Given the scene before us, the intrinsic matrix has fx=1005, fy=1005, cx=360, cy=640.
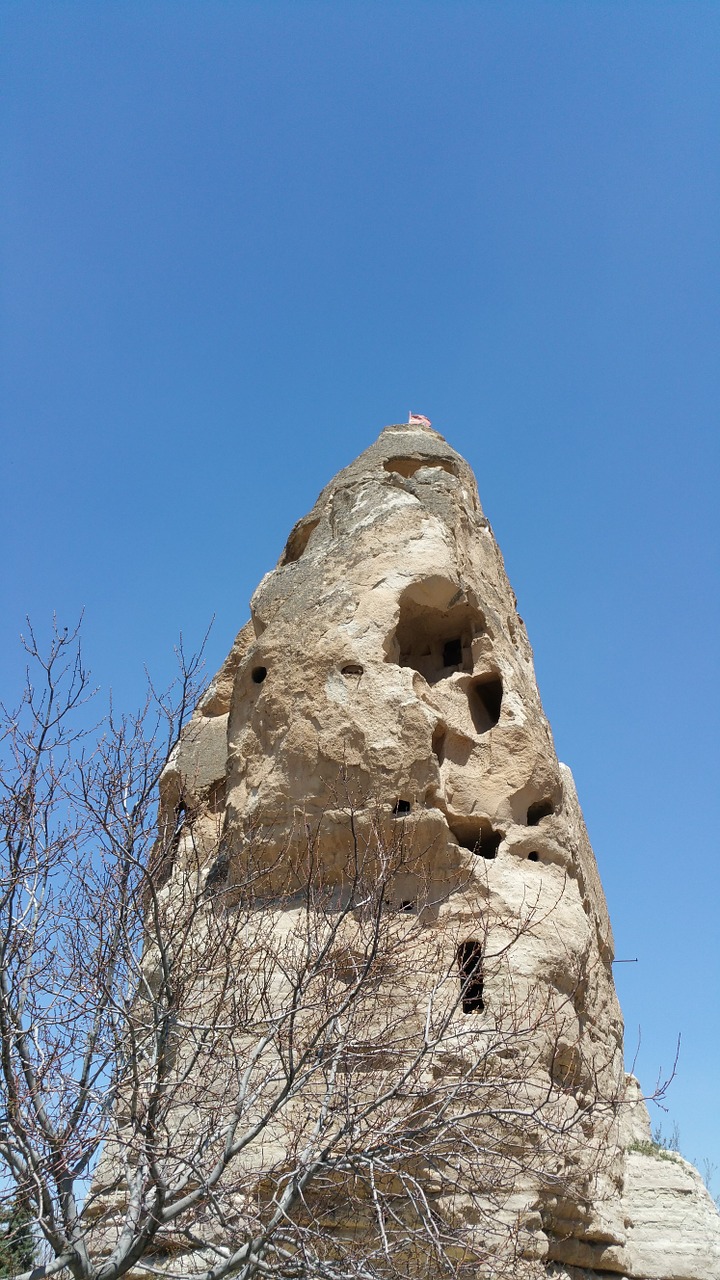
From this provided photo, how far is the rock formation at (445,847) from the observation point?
8.74 meters

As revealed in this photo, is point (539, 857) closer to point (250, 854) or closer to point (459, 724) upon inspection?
point (459, 724)

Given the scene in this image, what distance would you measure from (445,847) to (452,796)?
75 centimetres

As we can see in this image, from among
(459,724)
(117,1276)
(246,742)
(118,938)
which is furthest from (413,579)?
(117,1276)

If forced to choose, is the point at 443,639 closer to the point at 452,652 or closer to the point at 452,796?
the point at 452,652

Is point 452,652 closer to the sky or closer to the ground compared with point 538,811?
closer to the sky

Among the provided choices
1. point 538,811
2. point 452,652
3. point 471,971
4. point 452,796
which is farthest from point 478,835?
point 452,652

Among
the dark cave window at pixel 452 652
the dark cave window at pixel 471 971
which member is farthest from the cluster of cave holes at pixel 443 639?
the dark cave window at pixel 471 971

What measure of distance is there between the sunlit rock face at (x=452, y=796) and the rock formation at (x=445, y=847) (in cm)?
3

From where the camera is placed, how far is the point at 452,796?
11273 mm

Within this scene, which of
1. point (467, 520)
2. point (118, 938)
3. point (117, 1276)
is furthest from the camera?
point (467, 520)

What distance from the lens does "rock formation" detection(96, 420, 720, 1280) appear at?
8.74m

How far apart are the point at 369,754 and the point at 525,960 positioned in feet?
8.67

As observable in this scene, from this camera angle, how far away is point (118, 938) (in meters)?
8.20

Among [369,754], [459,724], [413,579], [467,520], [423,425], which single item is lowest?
[369,754]
